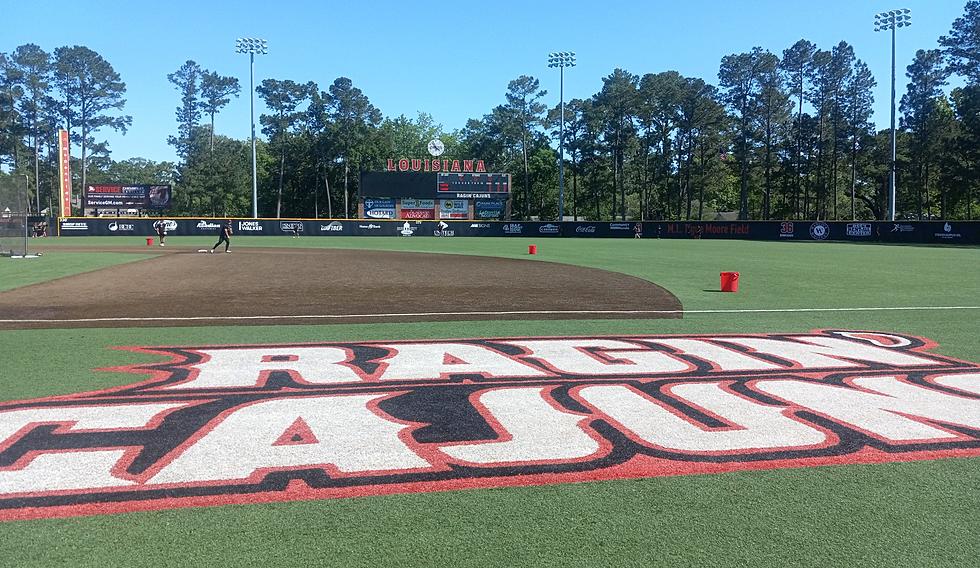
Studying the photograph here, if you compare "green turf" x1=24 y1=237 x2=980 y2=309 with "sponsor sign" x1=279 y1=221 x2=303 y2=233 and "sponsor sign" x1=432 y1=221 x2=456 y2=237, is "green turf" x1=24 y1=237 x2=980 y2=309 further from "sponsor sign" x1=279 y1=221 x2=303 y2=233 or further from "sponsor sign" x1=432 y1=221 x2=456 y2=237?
"sponsor sign" x1=279 y1=221 x2=303 y2=233

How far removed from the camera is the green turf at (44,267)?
1622 centimetres

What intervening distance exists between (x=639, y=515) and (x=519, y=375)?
119 inches

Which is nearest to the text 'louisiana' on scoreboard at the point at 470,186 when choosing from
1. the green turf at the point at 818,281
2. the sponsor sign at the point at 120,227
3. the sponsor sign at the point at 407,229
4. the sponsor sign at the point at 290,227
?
the sponsor sign at the point at 407,229

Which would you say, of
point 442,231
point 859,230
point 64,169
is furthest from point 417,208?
point 859,230

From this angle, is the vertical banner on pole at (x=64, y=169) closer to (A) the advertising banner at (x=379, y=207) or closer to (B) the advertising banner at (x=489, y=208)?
(A) the advertising banner at (x=379, y=207)

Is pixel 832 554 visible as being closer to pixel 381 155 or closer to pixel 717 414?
pixel 717 414

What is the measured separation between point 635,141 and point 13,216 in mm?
78766

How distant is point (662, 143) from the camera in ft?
293

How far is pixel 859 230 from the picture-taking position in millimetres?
45375

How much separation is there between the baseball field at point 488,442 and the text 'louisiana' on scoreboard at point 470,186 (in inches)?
2252

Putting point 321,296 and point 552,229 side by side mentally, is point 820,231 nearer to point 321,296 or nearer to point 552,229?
point 552,229

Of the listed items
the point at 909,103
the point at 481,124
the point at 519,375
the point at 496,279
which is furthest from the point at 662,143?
the point at 519,375

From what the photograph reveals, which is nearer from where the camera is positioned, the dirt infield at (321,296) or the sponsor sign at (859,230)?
the dirt infield at (321,296)

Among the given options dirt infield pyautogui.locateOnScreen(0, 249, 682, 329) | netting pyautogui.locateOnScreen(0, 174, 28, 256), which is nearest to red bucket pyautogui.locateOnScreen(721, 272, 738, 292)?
dirt infield pyautogui.locateOnScreen(0, 249, 682, 329)
